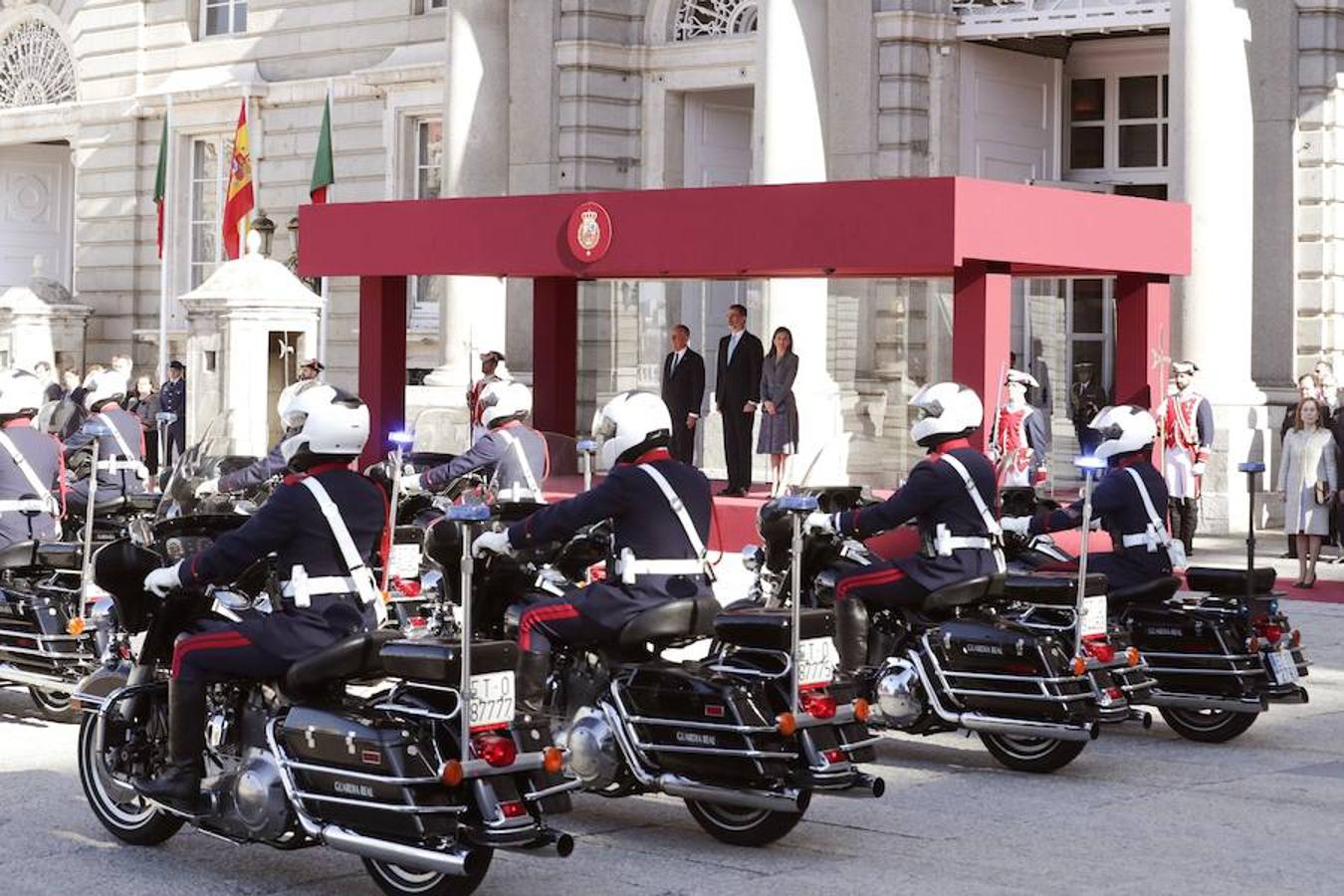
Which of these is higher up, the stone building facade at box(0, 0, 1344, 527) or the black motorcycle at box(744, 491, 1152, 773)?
the stone building facade at box(0, 0, 1344, 527)

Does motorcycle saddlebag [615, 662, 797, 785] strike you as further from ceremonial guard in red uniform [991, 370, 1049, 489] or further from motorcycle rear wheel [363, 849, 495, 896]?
ceremonial guard in red uniform [991, 370, 1049, 489]

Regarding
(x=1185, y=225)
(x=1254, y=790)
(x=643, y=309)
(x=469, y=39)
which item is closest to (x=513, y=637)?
(x=1254, y=790)

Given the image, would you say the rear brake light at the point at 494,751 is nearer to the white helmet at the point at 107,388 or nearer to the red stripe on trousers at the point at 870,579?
the red stripe on trousers at the point at 870,579

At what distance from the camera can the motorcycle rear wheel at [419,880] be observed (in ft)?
24.7

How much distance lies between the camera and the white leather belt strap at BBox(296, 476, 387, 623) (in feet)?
27.1

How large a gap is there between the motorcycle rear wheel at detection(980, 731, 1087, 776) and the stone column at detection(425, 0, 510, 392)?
17.5 m

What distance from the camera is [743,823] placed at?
28.8 feet

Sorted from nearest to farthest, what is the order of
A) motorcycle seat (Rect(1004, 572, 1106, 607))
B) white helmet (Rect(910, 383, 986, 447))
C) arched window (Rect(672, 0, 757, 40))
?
white helmet (Rect(910, 383, 986, 447)) → motorcycle seat (Rect(1004, 572, 1106, 607)) → arched window (Rect(672, 0, 757, 40))

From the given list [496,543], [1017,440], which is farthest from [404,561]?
[1017,440]

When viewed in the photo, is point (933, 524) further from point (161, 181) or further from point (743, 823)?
point (161, 181)

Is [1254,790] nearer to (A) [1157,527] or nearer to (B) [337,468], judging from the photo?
(A) [1157,527]

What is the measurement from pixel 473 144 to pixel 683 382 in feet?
25.7

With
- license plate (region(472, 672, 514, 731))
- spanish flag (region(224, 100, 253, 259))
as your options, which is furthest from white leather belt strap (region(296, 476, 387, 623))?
spanish flag (region(224, 100, 253, 259))

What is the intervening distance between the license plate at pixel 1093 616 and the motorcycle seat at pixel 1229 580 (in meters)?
0.85
